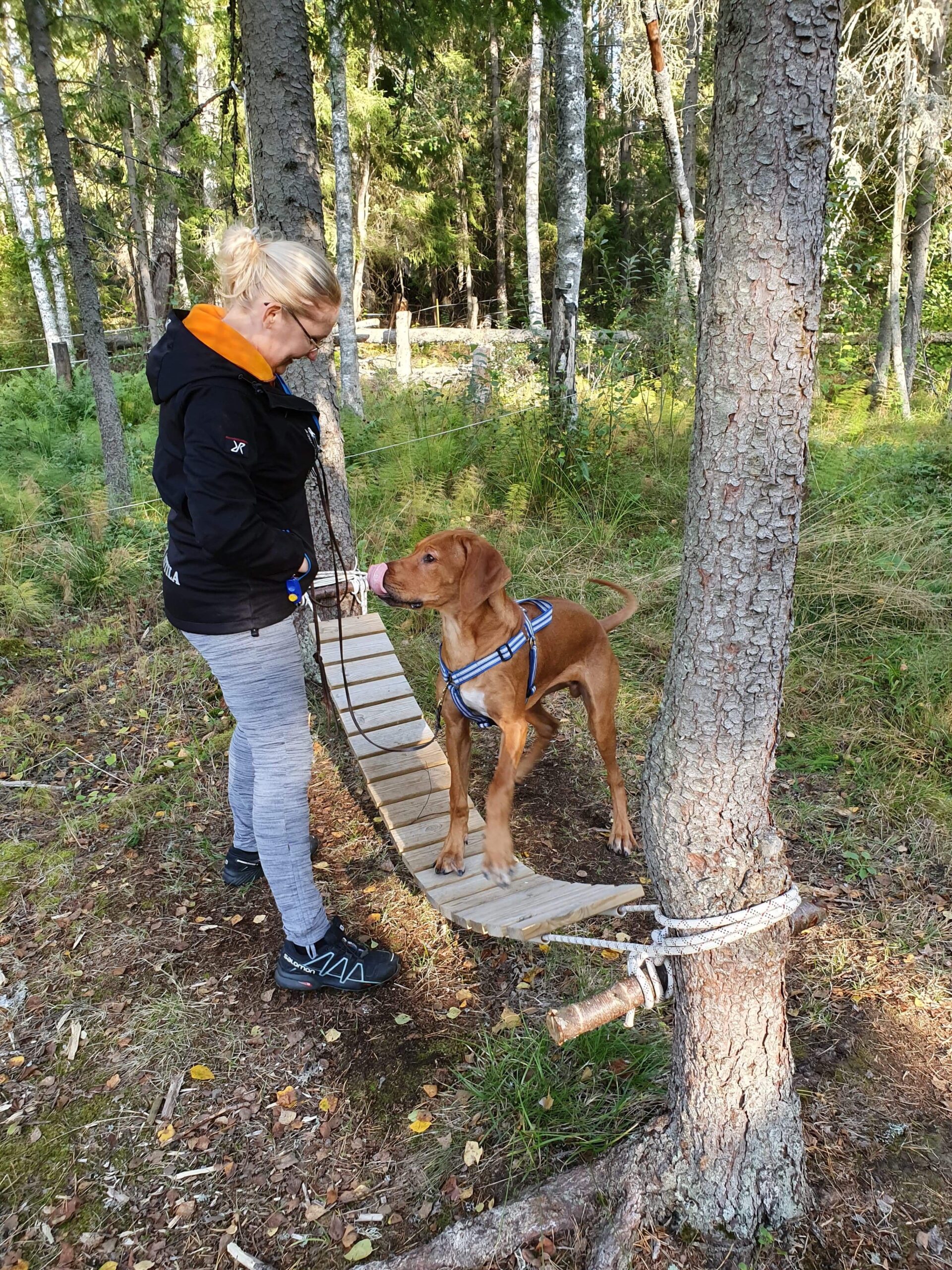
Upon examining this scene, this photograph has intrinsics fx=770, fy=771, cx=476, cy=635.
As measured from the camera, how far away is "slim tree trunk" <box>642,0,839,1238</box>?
1.53 meters

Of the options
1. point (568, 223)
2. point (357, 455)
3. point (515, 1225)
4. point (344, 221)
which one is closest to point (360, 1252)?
point (515, 1225)

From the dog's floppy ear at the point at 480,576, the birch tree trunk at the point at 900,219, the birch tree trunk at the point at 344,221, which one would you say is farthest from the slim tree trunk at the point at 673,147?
the dog's floppy ear at the point at 480,576

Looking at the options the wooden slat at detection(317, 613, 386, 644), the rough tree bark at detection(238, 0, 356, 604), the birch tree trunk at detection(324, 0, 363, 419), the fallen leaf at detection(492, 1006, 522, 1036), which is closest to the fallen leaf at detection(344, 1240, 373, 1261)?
the fallen leaf at detection(492, 1006, 522, 1036)

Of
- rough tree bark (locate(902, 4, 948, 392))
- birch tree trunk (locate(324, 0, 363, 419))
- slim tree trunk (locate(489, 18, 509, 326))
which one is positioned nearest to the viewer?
rough tree bark (locate(902, 4, 948, 392))

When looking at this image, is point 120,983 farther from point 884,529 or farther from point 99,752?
point 884,529

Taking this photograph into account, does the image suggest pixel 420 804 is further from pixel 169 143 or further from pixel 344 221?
pixel 344 221

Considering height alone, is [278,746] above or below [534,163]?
below

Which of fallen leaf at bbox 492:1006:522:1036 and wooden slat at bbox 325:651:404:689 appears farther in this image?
wooden slat at bbox 325:651:404:689

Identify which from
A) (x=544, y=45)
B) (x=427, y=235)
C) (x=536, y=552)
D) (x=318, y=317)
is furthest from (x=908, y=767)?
(x=427, y=235)

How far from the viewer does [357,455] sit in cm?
695

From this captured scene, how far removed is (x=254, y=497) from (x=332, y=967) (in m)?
1.69

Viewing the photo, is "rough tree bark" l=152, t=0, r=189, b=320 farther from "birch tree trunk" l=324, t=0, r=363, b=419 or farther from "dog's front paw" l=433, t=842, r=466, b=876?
"dog's front paw" l=433, t=842, r=466, b=876

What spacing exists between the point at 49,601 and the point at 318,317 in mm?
4293

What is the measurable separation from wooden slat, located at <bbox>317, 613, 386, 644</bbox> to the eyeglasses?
2.07 metres
